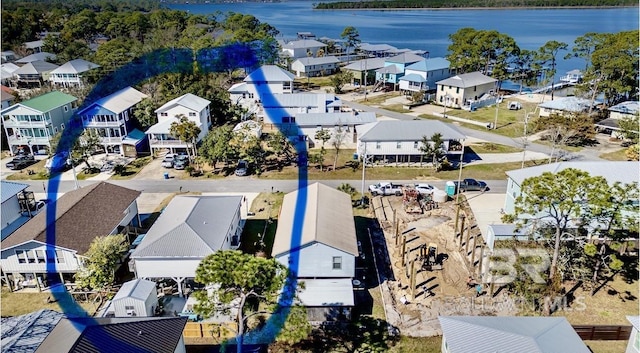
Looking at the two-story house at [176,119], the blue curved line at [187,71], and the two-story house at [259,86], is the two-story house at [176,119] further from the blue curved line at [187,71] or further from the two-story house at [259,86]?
the two-story house at [259,86]

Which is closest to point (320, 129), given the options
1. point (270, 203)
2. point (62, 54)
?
point (270, 203)

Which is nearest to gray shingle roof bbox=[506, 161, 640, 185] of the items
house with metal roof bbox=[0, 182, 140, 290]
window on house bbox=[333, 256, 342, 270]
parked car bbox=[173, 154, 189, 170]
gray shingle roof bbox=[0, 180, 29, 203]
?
window on house bbox=[333, 256, 342, 270]

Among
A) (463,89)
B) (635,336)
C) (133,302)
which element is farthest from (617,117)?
(133,302)

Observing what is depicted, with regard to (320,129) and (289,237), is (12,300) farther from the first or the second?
(320,129)

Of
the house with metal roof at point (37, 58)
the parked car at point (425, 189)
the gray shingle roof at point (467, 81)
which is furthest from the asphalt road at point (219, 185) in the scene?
the house with metal roof at point (37, 58)

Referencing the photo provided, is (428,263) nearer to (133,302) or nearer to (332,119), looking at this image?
(133,302)

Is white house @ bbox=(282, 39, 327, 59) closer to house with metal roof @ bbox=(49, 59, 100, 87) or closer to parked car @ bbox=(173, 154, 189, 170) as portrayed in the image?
house with metal roof @ bbox=(49, 59, 100, 87)
